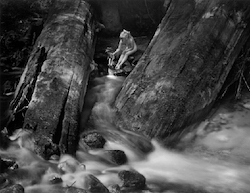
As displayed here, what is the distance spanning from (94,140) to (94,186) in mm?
1034

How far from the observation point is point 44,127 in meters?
4.32

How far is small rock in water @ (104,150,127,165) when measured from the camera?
4.34 meters

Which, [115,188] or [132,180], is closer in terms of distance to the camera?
[115,188]

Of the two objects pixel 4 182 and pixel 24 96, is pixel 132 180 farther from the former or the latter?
pixel 24 96

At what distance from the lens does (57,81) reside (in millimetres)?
5070

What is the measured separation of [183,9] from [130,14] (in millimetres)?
2876

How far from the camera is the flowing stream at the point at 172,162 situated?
389cm

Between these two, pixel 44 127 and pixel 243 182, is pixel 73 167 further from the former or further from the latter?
pixel 243 182

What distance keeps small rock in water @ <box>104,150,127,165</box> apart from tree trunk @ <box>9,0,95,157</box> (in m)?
0.50

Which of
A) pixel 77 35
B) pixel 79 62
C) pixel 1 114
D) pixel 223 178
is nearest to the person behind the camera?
pixel 223 178

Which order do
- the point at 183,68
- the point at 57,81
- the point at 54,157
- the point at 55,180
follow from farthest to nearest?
the point at 183,68
the point at 57,81
the point at 54,157
the point at 55,180

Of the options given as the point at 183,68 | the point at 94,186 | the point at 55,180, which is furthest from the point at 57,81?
the point at 183,68

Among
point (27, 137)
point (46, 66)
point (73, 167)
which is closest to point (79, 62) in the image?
point (46, 66)

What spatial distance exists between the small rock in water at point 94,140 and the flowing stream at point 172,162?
0.10 metres
